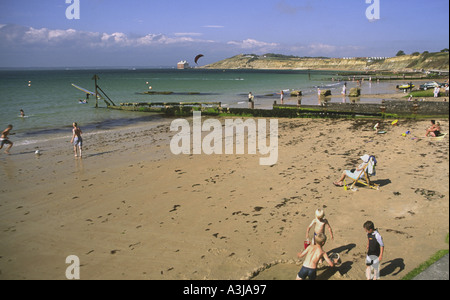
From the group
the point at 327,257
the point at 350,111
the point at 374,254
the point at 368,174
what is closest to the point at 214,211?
the point at 327,257

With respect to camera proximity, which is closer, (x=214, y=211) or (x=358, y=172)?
(x=214, y=211)

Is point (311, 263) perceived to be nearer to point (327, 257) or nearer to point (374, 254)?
point (327, 257)

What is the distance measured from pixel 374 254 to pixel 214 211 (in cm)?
476

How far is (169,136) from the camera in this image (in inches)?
846

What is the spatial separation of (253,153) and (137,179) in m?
5.91

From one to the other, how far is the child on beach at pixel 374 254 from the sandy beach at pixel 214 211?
40 centimetres

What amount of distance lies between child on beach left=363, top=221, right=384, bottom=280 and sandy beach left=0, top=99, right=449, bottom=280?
1.30 feet

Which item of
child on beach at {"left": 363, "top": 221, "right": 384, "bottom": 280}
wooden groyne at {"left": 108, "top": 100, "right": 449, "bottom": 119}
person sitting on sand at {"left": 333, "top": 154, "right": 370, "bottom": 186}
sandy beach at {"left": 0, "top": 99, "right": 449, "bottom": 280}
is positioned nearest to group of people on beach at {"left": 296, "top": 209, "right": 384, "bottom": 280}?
child on beach at {"left": 363, "top": 221, "right": 384, "bottom": 280}

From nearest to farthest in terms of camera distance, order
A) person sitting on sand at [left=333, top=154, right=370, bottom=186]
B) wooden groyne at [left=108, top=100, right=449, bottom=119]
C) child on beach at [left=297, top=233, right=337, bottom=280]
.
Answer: child on beach at [left=297, top=233, right=337, bottom=280]
person sitting on sand at [left=333, top=154, right=370, bottom=186]
wooden groyne at [left=108, top=100, right=449, bottom=119]

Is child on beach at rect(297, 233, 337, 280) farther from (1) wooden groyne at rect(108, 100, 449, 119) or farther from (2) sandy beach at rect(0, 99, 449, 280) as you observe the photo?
(1) wooden groyne at rect(108, 100, 449, 119)

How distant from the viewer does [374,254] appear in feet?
20.2

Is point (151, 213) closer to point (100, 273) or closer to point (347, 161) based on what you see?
point (100, 273)

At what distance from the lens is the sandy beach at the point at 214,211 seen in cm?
705

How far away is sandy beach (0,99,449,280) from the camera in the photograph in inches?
278
